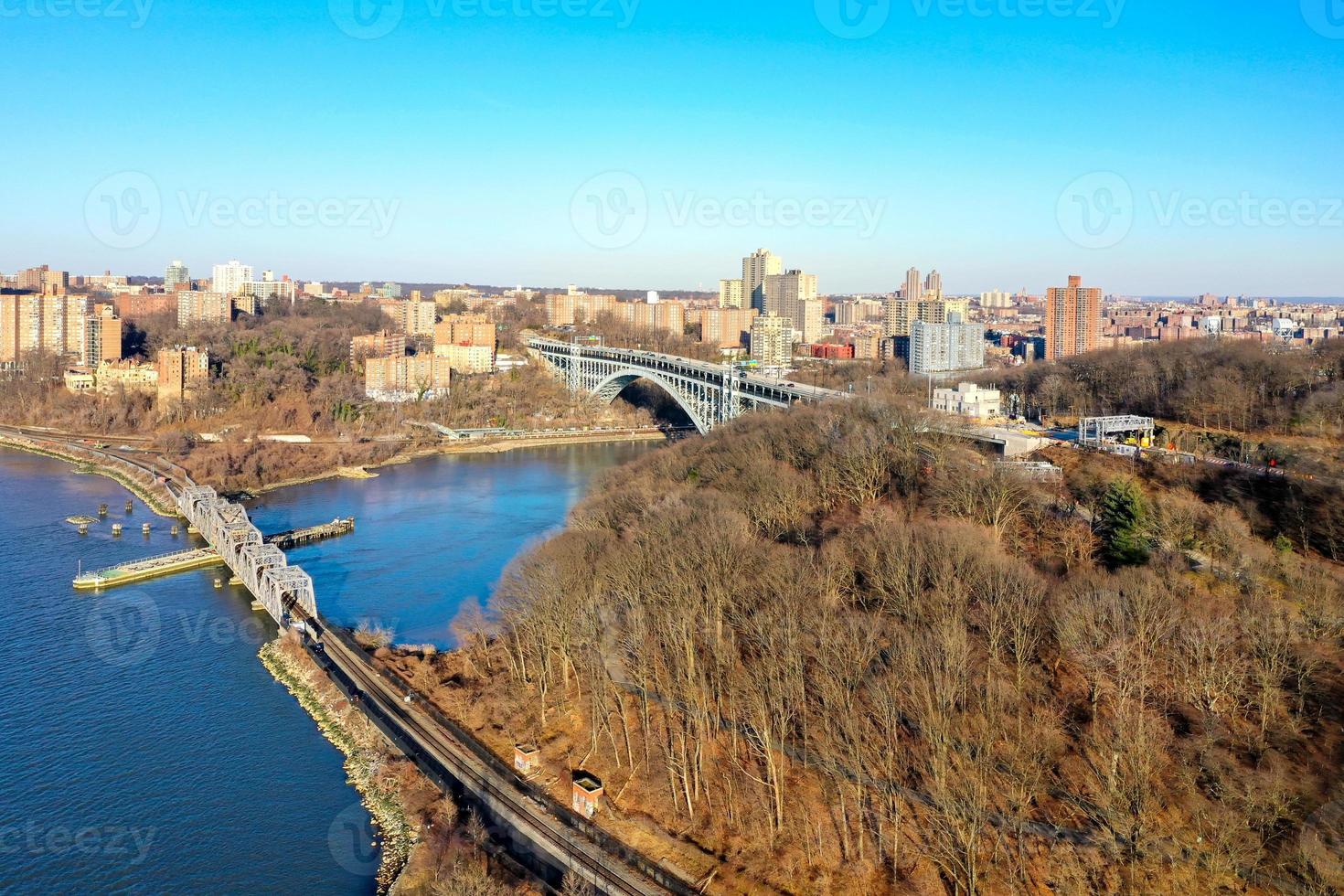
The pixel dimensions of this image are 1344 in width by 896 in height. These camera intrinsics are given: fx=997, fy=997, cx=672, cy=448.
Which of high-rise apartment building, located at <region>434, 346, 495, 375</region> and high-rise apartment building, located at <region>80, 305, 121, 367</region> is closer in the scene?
high-rise apartment building, located at <region>80, 305, 121, 367</region>

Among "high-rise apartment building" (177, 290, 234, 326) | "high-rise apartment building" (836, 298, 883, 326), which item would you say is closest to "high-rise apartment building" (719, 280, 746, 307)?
"high-rise apartment building" (836, 298, 883, 326)

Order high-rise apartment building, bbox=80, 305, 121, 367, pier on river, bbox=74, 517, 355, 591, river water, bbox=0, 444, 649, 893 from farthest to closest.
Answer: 1. high-rise apartment building, bbox=80, 305, 121, 367
2. pier on river, bbox=74, 517, 355, 591
3. river water, bbox=0, 444, 649, 893

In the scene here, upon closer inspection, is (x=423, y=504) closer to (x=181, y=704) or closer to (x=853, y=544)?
(x=181, y=704)

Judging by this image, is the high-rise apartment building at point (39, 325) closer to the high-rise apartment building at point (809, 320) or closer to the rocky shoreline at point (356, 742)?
the rocky shoreline at point (356, 742)

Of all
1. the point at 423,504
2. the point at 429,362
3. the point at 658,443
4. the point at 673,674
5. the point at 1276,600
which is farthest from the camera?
the point at 429,362

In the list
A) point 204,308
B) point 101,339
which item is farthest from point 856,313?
point 101,339

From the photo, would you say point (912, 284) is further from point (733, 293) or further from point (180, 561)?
point (180, 561)

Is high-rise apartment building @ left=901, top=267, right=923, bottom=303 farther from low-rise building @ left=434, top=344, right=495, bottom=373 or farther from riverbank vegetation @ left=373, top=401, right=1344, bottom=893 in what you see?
riverbank vegetation @ left=373, top=401, right=1344, bottom=893

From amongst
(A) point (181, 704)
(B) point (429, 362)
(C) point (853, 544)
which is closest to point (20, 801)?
(A) point (181, 704)
